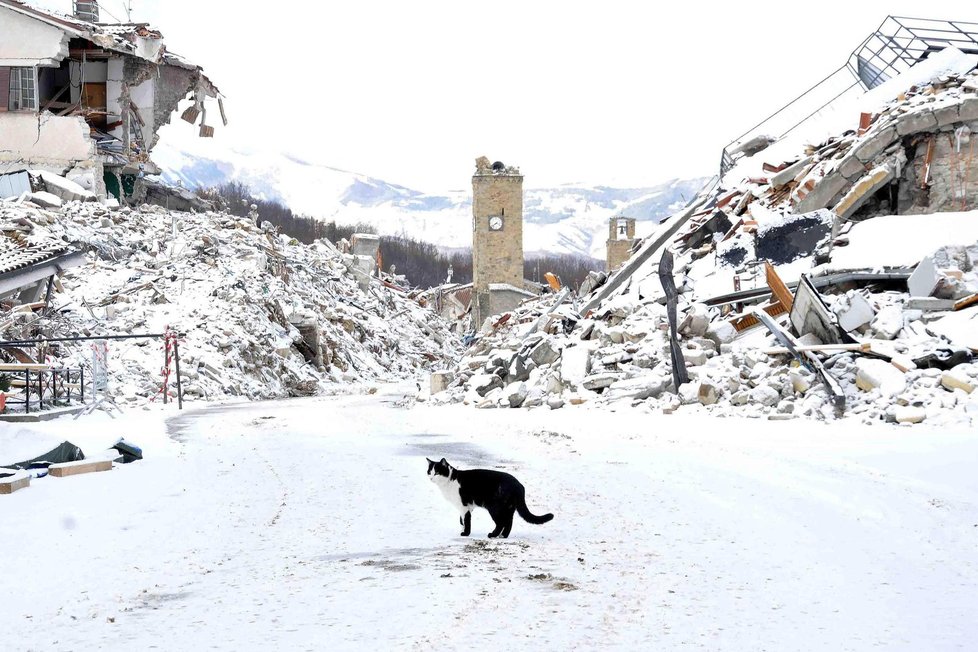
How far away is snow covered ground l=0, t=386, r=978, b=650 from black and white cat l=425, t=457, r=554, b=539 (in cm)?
18

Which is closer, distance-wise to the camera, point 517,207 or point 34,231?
point 34,231

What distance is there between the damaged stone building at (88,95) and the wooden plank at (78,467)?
78.8 ft

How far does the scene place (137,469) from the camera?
36.6ft

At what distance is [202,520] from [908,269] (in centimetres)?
1242

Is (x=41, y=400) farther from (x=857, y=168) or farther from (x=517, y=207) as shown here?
(x=517, y=207)

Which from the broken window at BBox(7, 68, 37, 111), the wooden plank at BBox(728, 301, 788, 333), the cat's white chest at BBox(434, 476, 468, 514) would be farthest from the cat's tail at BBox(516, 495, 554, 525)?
the broken window at BBox(7, 68, 37, 111)

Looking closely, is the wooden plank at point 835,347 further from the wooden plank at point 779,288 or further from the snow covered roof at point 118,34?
the snow covered roof at point 118,34

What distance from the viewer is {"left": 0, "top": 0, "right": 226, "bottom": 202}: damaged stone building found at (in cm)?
3216

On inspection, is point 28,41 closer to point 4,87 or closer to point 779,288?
point 4,87

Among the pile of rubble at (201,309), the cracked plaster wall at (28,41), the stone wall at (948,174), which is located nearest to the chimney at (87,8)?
the cracked plaster wall at (28,41)

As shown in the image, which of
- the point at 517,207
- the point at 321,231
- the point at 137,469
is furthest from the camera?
the point at 321,231

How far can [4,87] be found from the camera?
106 feet

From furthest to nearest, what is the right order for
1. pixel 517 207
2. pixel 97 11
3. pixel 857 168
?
1. pixel 517 207
2. pixel 97 11
3. pixel 857 168

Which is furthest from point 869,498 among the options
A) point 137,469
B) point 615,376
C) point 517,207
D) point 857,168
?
point 517,207
